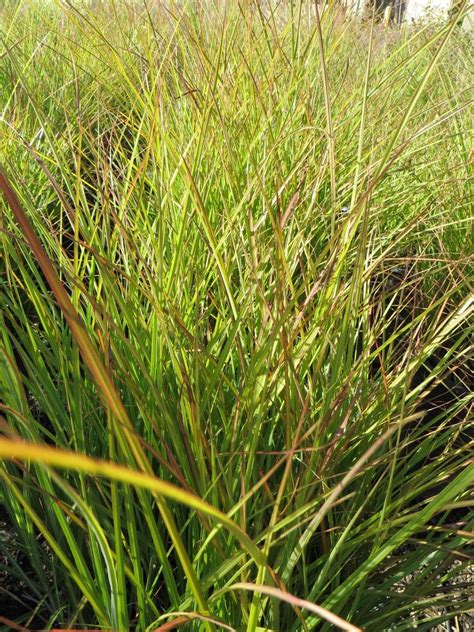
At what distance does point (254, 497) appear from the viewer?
2.51ft

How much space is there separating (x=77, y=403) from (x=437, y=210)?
1.20 m

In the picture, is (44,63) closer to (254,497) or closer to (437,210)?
(437,210)

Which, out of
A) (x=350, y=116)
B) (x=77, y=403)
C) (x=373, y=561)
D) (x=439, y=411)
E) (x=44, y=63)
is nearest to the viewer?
(x=373, y=561)

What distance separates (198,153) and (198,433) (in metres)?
0.48

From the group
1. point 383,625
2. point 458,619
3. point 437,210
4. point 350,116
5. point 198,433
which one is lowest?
point 458,619

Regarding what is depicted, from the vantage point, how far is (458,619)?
94 cm

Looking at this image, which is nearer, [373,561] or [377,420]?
[373,561]

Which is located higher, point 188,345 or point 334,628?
point 188,345

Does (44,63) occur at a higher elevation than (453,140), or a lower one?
lower

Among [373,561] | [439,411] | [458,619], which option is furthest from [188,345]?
[439,411]

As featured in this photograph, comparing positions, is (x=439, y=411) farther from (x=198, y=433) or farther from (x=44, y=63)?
(x=44, y=63)

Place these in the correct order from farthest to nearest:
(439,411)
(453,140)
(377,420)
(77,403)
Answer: (453,140)
(439,411)
(377,420)
(77,403)

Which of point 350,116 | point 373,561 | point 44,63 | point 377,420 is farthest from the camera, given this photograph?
point 44,63

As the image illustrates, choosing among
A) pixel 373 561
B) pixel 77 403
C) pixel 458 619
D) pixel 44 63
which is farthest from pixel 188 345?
pixel 44 63
